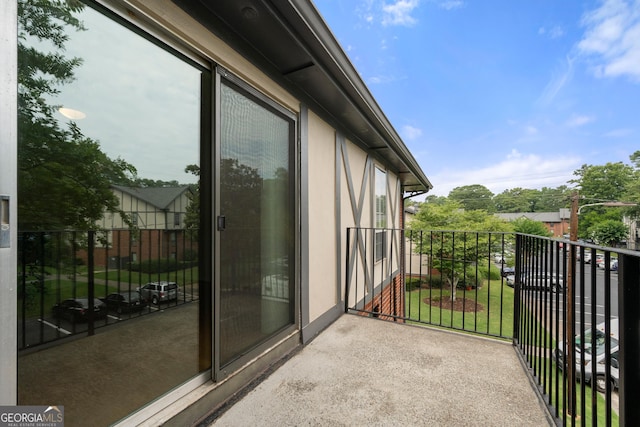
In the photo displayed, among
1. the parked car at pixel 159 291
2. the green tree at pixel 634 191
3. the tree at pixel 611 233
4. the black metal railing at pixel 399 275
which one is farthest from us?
the green tree at pixel 634 191

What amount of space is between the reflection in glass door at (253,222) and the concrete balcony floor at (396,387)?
0.37 meters

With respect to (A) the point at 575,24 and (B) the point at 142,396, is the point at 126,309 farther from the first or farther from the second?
(A) the point at 575,24

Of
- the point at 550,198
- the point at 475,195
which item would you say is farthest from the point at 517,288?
the point at 550,198

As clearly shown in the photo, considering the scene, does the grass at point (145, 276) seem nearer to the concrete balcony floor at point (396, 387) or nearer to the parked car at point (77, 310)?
the parked car at point (77, 310)

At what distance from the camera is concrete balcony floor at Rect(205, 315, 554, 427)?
4.91 ft

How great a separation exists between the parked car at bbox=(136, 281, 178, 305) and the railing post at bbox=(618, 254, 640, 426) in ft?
6.45

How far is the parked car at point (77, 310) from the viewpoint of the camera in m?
1.09

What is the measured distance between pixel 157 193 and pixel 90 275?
49cm

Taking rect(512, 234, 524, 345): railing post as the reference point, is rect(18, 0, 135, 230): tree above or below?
above

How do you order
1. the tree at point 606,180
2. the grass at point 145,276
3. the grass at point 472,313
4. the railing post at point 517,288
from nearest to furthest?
the grass at point 145,276, the railing post at point 517,288, the grass at point 472,313, the tree at point 606,180

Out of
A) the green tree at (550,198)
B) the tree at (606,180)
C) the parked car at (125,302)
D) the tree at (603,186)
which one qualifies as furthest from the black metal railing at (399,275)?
the green tree at (550,198)

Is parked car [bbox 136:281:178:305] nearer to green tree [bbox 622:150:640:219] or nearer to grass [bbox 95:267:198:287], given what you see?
grass [bbox 95:267:198:287]

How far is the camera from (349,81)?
7.92 ft

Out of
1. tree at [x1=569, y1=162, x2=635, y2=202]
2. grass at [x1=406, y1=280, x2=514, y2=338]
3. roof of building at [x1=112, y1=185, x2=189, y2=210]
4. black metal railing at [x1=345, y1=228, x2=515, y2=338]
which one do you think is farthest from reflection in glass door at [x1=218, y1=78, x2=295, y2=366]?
tree at [x1=569, y1=162, x2=635, y2=202]
